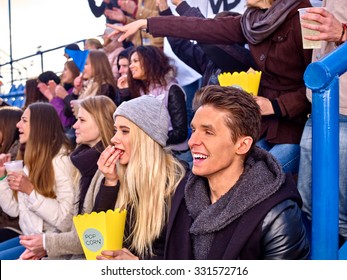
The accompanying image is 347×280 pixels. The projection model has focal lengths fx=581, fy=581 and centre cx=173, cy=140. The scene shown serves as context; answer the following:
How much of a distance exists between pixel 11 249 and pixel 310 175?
1.81 m

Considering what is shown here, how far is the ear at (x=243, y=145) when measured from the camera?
6.88 ft

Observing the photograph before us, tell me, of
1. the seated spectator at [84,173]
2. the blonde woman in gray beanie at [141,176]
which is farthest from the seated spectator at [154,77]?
the blonde woman in gray beanie at [141,176]

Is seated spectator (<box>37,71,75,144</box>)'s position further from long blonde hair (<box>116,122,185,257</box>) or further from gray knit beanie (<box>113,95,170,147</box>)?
long blonde hair (<box>116,122,185,257</box>)

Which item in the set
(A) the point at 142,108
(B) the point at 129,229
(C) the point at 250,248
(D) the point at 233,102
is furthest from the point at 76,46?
(C) the point at 250,248

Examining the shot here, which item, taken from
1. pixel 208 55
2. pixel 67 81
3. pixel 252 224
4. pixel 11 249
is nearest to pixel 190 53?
pixel 208 55

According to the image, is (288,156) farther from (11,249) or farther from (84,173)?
(11,249)

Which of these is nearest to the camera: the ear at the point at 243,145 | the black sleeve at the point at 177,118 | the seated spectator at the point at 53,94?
the ear at the point at 243,145

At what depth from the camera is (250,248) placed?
1863 millimetres

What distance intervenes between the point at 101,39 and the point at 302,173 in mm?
3423

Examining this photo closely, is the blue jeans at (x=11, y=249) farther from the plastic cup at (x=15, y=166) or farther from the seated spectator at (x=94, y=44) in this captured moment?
the seated spectator at (x=94, y=44)

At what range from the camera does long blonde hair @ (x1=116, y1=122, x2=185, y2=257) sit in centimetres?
245

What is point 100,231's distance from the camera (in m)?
2.20

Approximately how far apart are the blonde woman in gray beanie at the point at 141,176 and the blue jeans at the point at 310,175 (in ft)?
1.71

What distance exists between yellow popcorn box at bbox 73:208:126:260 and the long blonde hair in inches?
8.8
